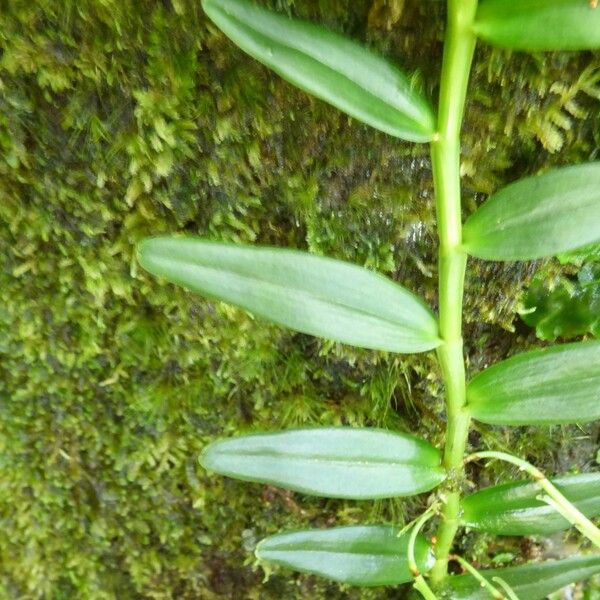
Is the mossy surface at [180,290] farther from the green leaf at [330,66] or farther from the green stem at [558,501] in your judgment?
the green stem at [558,501]

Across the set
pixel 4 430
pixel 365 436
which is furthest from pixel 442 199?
pixel 4 430

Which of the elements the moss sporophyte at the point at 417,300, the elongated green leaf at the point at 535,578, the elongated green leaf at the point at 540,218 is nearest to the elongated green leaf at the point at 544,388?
the moss sporophyte at the point at 417,300

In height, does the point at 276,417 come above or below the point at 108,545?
above

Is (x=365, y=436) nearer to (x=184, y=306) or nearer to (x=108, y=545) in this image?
(x=184, y=306)

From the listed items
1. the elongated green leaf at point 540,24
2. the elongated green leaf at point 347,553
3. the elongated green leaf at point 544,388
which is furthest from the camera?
the elongated green leaf at point 347,553

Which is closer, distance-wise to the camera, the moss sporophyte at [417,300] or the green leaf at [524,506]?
the moss sporophyte at [417,300]
